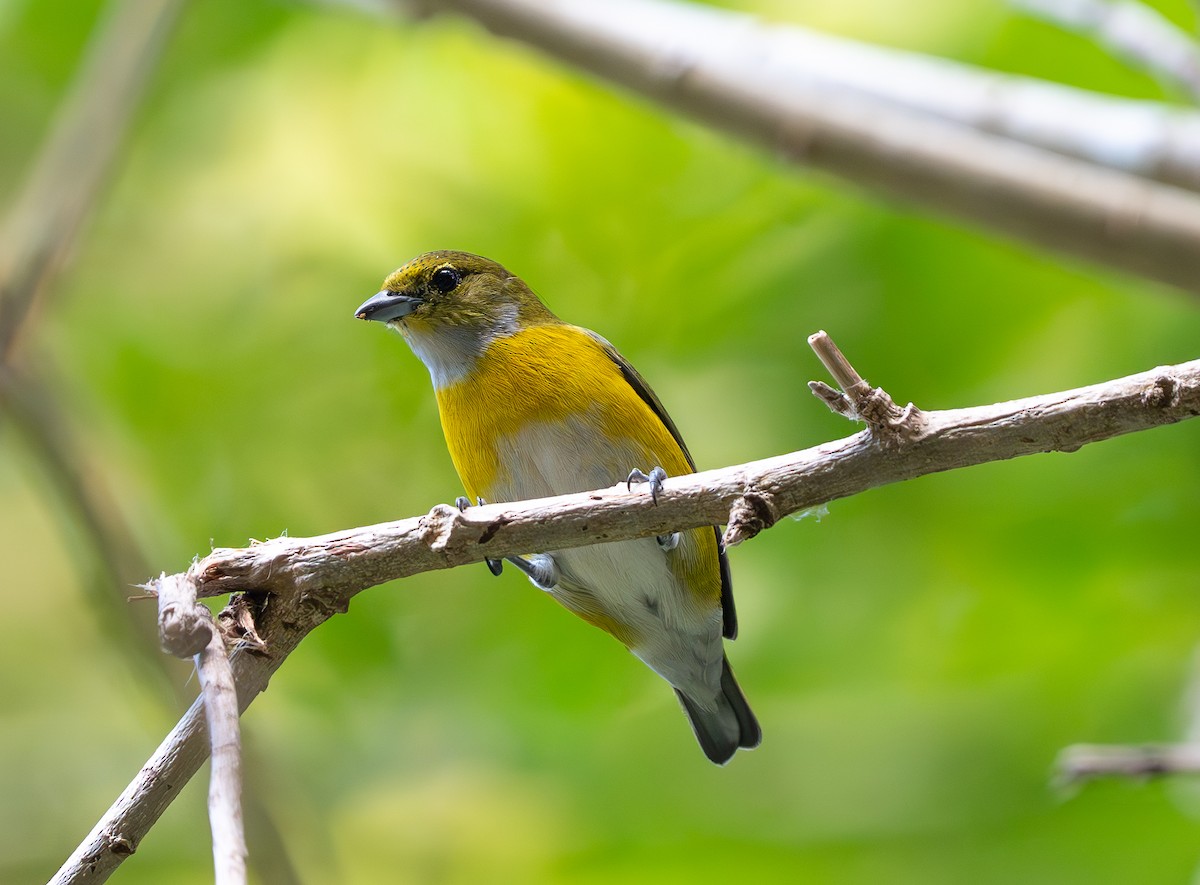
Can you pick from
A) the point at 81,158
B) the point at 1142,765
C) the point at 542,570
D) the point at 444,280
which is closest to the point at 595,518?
the point at 542,570

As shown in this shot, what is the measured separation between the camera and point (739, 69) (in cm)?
443

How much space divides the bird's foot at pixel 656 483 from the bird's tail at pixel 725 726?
67 centimetres

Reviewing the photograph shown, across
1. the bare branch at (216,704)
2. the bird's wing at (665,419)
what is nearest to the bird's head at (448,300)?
the bird's wing at (665,419)

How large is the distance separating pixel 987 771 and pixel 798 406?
68.8 inches

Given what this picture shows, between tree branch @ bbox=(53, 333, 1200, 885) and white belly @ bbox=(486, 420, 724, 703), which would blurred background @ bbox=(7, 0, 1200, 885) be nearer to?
white belly @ bbox=(486, 420, 724, 703)

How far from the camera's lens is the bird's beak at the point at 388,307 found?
4039 mm

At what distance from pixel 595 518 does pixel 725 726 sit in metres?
2.12

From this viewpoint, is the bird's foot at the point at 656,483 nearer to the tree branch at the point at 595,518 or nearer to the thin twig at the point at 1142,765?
the tree branch at the point at 595,518

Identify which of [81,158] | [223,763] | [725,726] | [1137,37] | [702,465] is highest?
[81,158]

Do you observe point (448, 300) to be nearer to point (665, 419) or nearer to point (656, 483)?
point (665, 419)

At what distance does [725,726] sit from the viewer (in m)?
4.40

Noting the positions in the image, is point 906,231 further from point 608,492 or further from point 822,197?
point 608,492

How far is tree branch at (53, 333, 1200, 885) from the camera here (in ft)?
7.16

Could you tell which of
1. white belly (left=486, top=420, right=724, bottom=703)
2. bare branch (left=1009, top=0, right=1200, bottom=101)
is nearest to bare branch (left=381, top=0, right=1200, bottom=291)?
bare branch (left=1009, top=0, right=1200, bottom=101)
